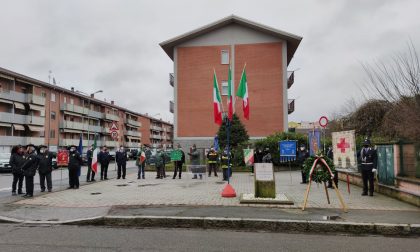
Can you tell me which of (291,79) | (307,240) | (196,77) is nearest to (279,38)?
(291,79)

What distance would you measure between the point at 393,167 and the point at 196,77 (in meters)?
30.5

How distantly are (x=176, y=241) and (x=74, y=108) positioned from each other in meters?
61.7

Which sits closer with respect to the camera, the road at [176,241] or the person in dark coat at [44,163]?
the road at [176,241]

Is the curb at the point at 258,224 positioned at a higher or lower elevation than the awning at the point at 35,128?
lower

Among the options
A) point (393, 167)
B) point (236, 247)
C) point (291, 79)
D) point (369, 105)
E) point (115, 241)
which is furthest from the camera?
point (291, 79)

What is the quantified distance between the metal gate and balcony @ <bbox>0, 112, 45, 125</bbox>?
44.6m

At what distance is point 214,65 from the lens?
4097 centimetres

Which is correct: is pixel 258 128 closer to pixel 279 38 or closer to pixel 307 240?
pixel 279 38

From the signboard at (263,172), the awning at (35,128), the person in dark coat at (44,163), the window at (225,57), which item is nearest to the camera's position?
the signboard at (263,172)

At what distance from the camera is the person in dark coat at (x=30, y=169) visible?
13.0m

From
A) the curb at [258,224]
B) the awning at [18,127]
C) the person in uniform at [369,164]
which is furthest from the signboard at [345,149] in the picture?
the awning at [18,127]

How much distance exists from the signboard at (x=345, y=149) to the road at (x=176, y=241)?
638cm

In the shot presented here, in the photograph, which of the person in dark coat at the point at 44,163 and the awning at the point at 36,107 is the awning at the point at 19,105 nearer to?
the awning at the point at 36,107

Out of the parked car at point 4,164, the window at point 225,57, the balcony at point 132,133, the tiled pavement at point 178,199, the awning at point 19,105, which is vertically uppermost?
the window at point 225,57
